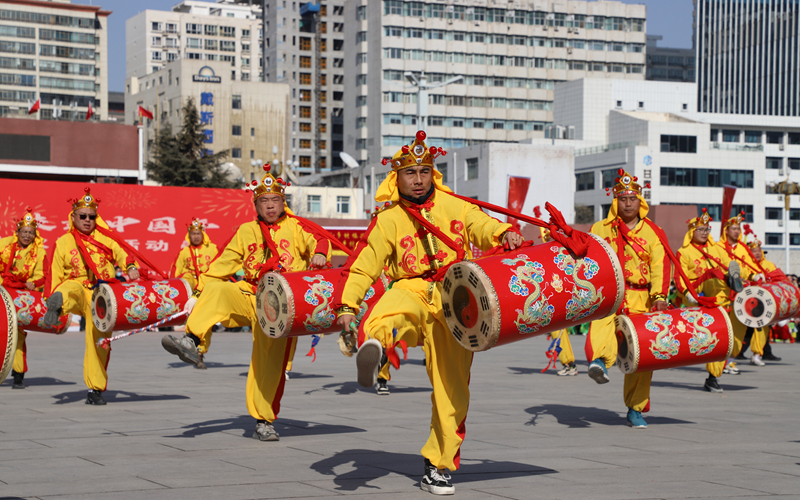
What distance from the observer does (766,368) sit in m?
15.2

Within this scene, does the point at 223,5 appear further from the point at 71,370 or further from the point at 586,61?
the point at 71,370

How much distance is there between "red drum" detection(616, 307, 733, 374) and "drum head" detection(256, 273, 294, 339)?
2806 millimetres

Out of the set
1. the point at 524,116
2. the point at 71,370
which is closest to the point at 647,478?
the point at 71,370

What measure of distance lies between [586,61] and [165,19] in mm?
53529

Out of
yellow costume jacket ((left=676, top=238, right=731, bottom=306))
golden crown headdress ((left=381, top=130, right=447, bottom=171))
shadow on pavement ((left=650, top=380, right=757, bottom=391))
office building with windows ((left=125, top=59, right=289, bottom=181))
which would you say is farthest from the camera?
office building with windows ((left=125, top=59, right=289, bottom=181))

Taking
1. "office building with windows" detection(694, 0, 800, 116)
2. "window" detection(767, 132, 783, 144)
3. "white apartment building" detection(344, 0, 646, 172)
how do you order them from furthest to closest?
"office building with windows" detection(694, 0, 800, 116) < "white apartment building" detection(344, 0, 646, 172) < "window" detection(767, 132, 783, 144)

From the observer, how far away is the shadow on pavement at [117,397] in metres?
10.3

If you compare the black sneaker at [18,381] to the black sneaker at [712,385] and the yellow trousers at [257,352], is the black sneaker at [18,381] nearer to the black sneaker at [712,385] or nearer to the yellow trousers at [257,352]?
the yellow trousers at [257,352]

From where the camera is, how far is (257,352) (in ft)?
25.4

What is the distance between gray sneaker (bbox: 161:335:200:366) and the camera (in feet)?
23.3

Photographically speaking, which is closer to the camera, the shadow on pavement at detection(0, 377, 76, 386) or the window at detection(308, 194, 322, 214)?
the shadow on pavement at detection(0, 377, 76, 386)

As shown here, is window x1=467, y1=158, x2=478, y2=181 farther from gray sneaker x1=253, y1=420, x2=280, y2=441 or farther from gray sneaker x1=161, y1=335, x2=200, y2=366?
gray sneaker x1=161, y1=335, x2=200, y2=366

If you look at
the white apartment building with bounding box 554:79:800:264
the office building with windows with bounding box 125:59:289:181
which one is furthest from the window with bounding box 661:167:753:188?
the office building with windows with bounding box 125:59:289:181

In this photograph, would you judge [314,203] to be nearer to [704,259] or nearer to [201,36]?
[201,36]
